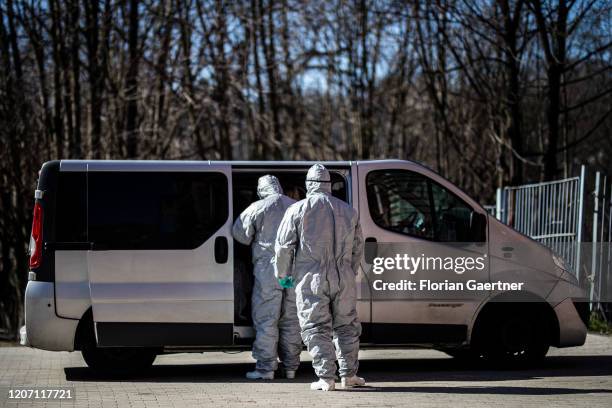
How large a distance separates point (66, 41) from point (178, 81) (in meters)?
2.42

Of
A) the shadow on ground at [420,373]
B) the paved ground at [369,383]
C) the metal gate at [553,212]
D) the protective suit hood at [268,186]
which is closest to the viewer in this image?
the paved ground at [369,383]

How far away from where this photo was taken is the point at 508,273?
10.0 metres

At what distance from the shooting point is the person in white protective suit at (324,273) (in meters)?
8.31

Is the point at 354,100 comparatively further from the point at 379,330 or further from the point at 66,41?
the point at 379,330

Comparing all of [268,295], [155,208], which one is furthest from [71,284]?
[268,295]

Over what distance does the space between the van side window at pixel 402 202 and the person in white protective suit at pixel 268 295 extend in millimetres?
913

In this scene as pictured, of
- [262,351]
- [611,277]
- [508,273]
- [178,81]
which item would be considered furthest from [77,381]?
[178,81]

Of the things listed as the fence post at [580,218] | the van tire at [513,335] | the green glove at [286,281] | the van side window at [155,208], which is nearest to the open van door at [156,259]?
the van side window at [155,208]

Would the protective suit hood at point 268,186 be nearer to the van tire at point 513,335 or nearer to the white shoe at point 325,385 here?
the white shoe at point 325,385

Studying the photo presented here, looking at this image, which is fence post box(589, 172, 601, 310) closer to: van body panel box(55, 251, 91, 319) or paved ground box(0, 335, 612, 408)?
paved ground box(0, 335, 612, 408)

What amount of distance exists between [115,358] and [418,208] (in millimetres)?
3192

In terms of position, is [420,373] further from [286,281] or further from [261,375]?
[286,281]

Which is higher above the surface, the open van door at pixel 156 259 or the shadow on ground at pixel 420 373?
the open van door at pixel 156 259

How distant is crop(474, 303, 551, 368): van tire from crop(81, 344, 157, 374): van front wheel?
321cm
